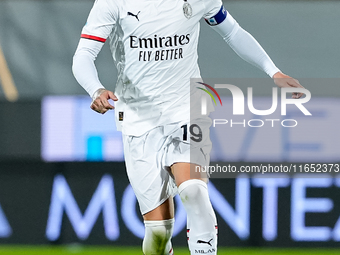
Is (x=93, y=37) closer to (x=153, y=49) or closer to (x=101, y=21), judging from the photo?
(x=101, y=21)

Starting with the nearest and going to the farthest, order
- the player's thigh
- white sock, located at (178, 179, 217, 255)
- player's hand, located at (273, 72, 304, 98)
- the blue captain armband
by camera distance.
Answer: white sock, located at (178, 179, 217, 255)
the player's thigh
player's hand, located at (273, 72, 304, 98)
the blue captain armband

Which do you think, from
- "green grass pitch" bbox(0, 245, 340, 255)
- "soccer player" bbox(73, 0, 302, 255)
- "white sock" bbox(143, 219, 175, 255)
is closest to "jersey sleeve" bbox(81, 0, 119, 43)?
"soccer player" bbox(73, 0, 302, 255)

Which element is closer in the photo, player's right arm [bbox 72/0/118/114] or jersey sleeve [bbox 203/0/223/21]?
player's right arm [bbox 72/0/118/114]

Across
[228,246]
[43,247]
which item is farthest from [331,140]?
[43,247]

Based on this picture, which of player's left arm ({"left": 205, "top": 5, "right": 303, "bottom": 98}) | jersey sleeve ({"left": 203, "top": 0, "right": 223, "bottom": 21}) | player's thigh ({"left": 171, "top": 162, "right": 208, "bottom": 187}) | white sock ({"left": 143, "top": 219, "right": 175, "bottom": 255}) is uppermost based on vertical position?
jersey sleeve ({"left": 203, "top": 0, "right": 223, "bottom": 21})

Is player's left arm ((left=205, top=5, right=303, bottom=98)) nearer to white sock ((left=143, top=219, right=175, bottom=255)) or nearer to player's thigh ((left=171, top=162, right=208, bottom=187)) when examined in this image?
player's thigh ((left=171, top=162, right=208, bottom=187))

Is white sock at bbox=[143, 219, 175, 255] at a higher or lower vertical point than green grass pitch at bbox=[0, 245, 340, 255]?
higher

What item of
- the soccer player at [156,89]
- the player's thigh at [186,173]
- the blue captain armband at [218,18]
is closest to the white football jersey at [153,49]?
the soccer player at [156,89]

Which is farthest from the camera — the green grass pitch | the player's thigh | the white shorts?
the green grass pitch

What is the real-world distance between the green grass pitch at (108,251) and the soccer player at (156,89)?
1720 mm

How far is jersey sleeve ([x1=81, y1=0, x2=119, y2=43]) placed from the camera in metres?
2.90

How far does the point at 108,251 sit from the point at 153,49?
7.73 ft

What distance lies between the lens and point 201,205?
270 centimetres

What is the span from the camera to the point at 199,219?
8.80 ft
